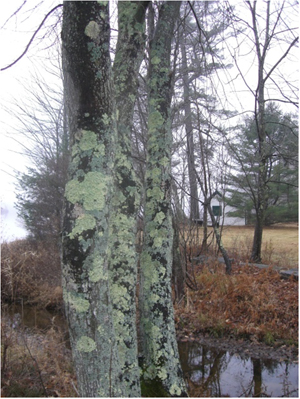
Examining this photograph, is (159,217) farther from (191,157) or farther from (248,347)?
(191,157)

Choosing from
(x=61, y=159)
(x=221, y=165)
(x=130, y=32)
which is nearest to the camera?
(x=130, y=32)

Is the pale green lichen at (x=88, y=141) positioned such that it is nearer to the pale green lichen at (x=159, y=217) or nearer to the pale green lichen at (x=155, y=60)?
the pale green lichen at (x=159, y=217)

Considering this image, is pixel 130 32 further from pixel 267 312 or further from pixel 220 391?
pixel 267 312

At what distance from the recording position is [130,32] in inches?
126

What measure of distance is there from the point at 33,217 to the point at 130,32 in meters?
11.1

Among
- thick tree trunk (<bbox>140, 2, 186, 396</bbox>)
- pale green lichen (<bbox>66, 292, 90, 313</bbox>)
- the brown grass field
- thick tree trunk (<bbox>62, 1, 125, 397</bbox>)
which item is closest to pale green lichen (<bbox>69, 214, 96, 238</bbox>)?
thick tree trunk (<bbox>62, 1, 125, 397</bbox>)

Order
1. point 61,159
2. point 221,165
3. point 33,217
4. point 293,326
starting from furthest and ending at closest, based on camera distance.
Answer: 1. point 33,217
2. point 61,159
3. point 221,165
4. point 293,326

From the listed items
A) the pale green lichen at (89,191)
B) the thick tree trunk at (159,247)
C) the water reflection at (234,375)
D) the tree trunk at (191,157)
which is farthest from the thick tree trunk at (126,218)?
the tree trunk at (191,157)

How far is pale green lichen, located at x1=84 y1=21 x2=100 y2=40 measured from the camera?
2.20 m

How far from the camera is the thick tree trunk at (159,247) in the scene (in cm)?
334

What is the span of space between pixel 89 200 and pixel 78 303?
0.58m

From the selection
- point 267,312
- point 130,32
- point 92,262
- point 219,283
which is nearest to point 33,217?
point 219,283

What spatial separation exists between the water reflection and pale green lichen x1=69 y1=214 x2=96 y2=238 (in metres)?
3.90

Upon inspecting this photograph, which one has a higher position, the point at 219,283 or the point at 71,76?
the point at 71,76
